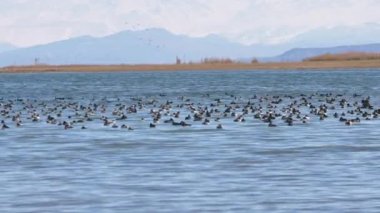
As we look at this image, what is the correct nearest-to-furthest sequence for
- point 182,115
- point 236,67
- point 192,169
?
point 192,169 → point 182,115 → point 236,67

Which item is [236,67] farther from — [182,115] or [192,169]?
[192,169]

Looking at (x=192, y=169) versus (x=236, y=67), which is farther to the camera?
(x=236, y=67)

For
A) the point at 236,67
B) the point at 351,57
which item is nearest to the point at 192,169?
the point at 351,57

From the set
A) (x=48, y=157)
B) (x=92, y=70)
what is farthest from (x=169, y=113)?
(x=92, y=70)

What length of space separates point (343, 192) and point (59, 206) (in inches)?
216

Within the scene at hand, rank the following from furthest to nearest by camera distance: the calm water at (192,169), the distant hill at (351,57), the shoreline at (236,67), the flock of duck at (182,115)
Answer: the distant hill at (351,57)
the shoreline at (236,67)
the flock of duck at (182,115)
the calm water at (192,169)

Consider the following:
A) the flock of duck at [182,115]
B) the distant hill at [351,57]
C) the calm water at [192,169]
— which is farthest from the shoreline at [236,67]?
the calm water at [192,169]

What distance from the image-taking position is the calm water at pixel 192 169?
22359mm

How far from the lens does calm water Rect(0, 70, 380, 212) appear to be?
22359 millimetres

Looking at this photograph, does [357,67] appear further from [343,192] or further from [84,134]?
[343,192]

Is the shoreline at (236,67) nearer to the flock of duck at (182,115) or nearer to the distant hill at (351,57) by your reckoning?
the distant hill at (351,57)

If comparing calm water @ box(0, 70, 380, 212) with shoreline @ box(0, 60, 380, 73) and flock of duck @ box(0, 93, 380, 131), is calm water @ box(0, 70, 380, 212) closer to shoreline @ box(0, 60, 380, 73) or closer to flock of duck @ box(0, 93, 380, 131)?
flock of duck @ box(0, 93, 380, 131)

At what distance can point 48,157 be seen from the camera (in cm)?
3086

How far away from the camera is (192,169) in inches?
1083
